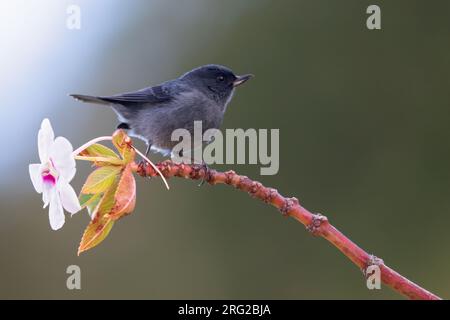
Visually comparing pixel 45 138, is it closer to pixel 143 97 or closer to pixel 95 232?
pixel 95 232

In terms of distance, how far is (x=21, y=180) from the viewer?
35.4 ft

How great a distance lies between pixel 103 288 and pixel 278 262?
8.55ft

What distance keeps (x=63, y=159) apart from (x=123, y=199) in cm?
31

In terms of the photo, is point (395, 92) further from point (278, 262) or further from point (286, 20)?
point (278, 262)

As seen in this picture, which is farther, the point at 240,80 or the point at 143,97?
the point at 240,80

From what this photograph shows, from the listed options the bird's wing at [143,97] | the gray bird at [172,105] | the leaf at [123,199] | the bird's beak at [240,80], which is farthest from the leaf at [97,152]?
the bird's beak at [240,80]

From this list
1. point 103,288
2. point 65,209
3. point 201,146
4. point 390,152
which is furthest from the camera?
point 390,152

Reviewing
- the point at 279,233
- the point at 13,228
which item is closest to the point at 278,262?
the point at 279,233

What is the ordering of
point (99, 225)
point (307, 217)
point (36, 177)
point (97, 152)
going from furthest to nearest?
point (97, 152) < point (99, 225) < point (36, 177) < point (307, 217)

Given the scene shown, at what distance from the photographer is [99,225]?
2.41 m

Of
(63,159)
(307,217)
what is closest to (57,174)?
(63,159)

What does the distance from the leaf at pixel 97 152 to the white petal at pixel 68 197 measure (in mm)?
367

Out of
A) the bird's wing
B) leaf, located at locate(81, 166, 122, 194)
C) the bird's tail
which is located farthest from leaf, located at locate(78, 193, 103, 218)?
the bird's wing

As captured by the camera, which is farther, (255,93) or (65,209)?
(255,93)
